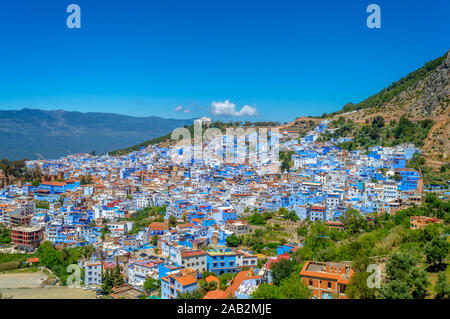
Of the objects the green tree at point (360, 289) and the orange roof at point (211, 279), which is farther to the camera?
the orange roof at point (211, 279)

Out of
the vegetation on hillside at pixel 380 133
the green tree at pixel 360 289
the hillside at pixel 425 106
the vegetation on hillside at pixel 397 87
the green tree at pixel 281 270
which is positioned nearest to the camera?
the green tree at pixel 360 289

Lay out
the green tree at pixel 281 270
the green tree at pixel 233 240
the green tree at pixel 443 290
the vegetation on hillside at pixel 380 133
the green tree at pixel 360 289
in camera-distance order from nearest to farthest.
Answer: the green tree at pixel 443 290, the green tree at pixel 360 289, the green tree at pixel 281 270, the green tree at pixel 233 240, the vegetation on hillside at pixel 380 133

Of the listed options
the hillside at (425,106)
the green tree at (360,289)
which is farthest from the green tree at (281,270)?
the hillside at (425,106)

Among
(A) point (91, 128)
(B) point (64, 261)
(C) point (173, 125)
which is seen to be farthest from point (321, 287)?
(A) point (91, 128)

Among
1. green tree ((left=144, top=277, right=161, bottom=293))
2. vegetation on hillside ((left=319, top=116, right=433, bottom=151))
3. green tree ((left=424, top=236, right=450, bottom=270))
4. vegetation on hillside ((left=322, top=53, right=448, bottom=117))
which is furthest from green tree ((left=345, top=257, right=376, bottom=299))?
vegetation on hillside ((left=322, top=53, right=448, bottom=117))

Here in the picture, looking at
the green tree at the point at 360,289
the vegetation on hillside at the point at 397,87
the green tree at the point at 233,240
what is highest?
the vegetation on hillside at the point at 397,87

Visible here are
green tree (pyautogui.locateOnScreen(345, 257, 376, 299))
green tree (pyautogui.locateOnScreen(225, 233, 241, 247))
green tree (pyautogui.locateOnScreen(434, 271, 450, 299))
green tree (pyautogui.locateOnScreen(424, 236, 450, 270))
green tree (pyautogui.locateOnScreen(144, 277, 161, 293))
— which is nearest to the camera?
green tree (pyautogui.locateOnScreen(434, 271, 450, 299))

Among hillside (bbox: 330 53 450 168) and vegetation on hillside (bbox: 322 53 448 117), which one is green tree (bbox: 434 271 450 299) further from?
vegetation on hillside (bbox: 322 53 448 117)

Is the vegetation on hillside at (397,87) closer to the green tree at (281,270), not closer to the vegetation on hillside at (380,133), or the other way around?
the vegetation on hillside at (380,133)
